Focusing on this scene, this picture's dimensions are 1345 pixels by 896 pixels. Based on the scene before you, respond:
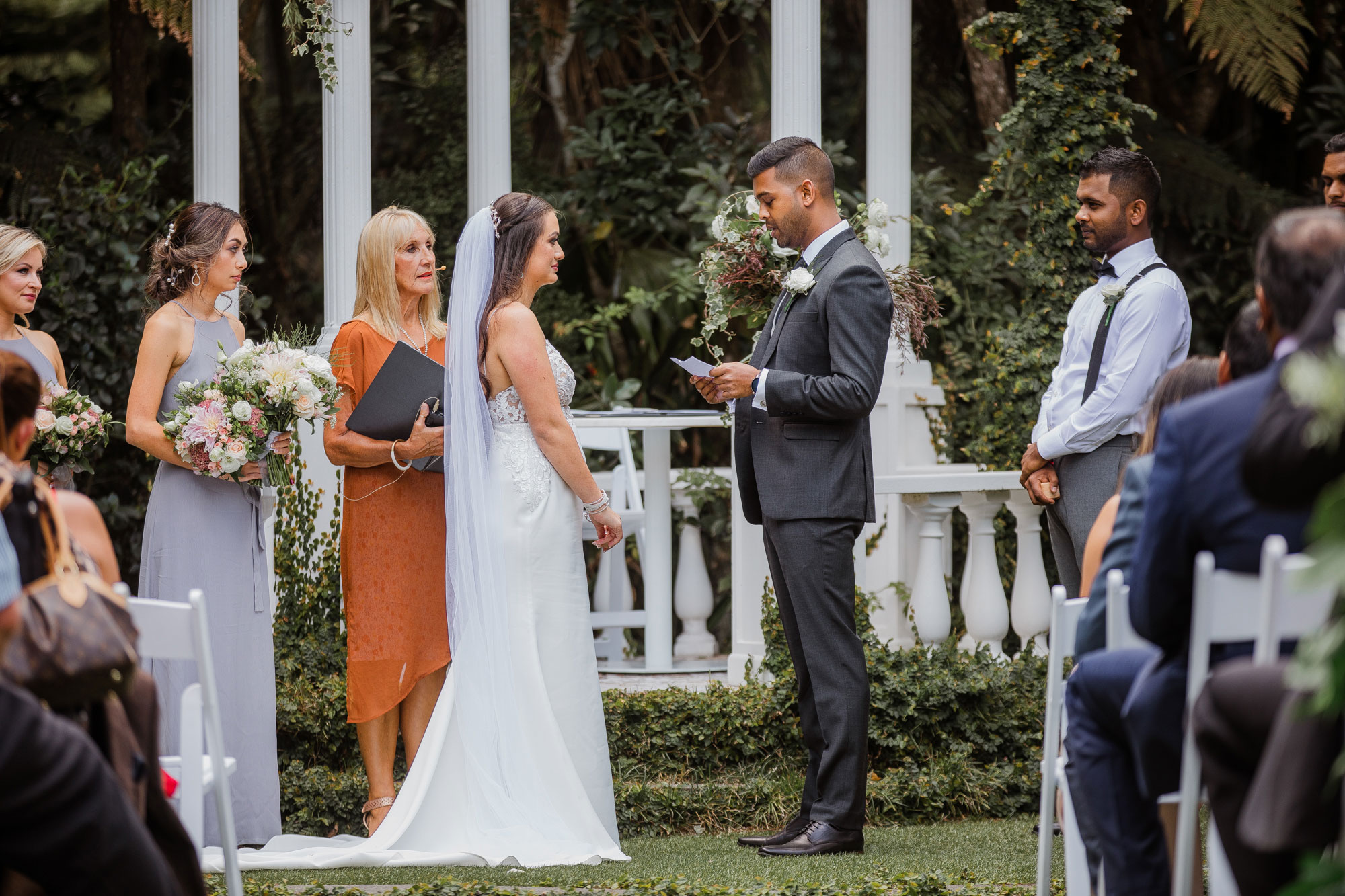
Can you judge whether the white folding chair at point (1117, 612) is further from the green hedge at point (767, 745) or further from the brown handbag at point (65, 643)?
the green hedge at point (767, 745)

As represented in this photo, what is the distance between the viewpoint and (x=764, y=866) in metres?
4.34

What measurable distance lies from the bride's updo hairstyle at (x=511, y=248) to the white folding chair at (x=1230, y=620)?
2617 millimetres

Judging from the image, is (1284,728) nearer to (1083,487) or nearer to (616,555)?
(1083,487)

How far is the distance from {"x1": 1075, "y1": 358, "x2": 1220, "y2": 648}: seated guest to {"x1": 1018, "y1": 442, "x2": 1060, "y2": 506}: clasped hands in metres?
1.23

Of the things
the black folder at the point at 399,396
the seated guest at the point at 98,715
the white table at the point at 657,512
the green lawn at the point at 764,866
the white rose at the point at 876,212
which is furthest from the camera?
the white table at the point at 657,512

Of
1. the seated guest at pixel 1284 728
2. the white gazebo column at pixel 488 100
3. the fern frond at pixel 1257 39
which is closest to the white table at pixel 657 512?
the white gazebo column at pixel 488 100

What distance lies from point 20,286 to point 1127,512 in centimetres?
382

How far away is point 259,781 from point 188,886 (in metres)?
2.02

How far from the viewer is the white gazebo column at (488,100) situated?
6785 millimetres

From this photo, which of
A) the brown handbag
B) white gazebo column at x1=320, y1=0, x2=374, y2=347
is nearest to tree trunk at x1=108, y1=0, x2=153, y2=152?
white gazebo column at x1=320, y1=0, x2=374, y2=347

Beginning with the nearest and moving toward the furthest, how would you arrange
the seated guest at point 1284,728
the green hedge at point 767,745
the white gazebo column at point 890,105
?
1. the seated guest at point 1284,728
2. the green hedge at point 767,745
3. the white gazebo column at point 890,105

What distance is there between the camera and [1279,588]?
7.38 ft

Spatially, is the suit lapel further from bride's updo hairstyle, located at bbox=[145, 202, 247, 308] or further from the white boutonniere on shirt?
bride's updo hairstyle, located at bbox=[145, 202, 247, 308]

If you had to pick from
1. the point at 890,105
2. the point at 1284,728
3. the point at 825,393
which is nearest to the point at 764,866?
the point at 825,393
